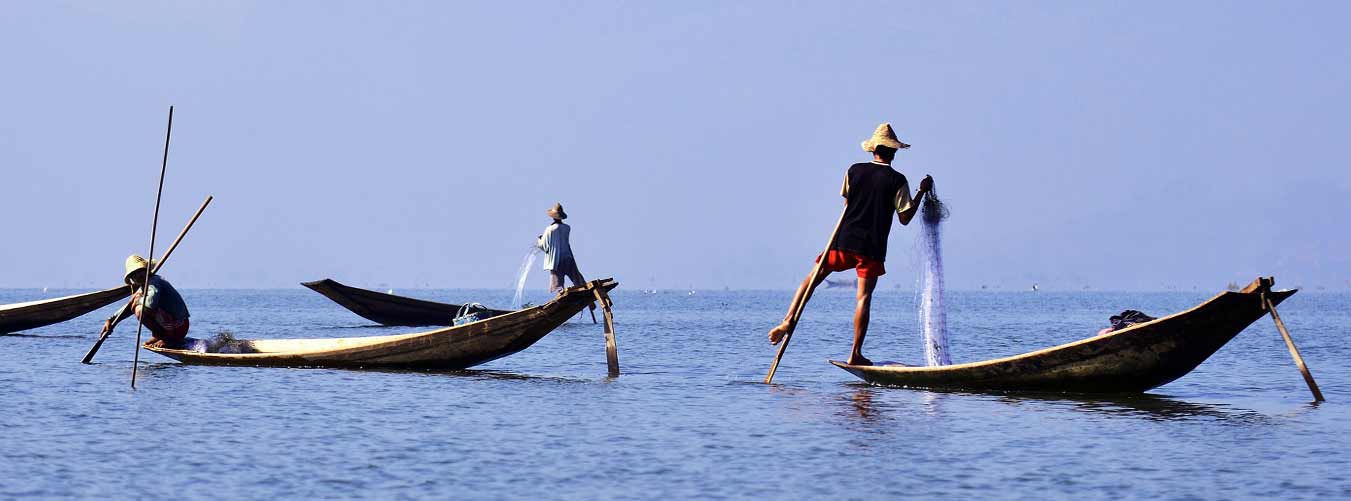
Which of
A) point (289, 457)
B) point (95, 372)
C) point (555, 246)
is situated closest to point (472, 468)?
point (289, 457)

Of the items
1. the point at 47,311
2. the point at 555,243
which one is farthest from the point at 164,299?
the point at 555,243

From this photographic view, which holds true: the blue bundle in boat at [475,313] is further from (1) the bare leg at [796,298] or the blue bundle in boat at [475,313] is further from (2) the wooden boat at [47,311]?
(1) the bare leg at [796,298]

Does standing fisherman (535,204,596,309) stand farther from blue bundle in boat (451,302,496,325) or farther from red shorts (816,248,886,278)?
red shorts (816,248,886,278)

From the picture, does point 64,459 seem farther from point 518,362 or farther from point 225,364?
point 518,362

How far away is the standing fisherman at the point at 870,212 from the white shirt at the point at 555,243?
55.6 feet

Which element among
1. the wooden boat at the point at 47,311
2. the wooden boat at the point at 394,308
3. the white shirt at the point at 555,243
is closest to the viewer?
the wooden boat at the point at 47,311

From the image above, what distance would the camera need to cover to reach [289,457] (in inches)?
376

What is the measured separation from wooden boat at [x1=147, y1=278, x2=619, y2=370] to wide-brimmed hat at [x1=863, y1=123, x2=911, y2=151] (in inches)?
113

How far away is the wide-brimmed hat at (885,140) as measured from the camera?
13.8 m

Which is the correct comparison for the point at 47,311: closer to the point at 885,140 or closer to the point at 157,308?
the point at 157,308

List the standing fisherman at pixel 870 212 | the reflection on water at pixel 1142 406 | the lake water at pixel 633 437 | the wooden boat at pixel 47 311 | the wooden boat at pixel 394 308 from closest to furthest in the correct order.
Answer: the lake water at pixel 633 437
the reflection on water at pixel 1142 406
the standing fisherman at pixel 870 212
the wooden boat at pixel 47 311
the wooden boat at pixel 394 308

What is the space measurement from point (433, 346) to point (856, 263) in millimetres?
4711

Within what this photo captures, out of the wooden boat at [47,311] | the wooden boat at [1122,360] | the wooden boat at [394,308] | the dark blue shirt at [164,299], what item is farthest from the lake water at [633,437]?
the wooden boat at [394,308]

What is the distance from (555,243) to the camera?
30578 millimetres
